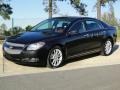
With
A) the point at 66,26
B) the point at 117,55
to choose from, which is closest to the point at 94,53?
the point at 117,55

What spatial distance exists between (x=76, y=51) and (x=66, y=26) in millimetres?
892

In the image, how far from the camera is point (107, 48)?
13.8 metres

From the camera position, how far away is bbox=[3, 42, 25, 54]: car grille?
35.4 feet

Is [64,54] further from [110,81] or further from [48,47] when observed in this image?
[110,81]

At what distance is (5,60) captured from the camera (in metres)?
11.9

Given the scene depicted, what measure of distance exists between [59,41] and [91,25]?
2.26 meters

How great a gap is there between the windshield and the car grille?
1.69 metres

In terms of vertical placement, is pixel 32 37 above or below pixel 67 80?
above

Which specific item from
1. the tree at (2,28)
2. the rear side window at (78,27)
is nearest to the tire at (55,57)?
the rear side window at (78,27)

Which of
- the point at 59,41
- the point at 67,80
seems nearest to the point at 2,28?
the point at 59,41

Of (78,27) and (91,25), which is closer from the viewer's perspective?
(78,27)

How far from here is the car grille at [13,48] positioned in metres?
10.8

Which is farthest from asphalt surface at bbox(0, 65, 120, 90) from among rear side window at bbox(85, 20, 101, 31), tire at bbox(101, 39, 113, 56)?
tire at bbox(101, 39, 113, 56)

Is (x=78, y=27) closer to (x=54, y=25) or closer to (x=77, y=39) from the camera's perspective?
(x=77, y=39)
